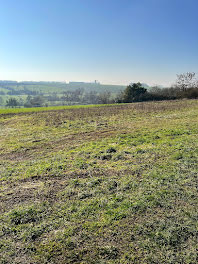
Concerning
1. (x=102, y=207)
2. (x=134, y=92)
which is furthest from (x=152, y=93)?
(x=102, y=207)

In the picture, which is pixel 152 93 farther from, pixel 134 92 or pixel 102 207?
pixel 102 207

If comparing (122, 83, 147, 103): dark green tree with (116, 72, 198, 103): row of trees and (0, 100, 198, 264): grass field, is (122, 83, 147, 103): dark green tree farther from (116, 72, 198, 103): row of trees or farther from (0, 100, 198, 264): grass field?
(0, 100, 198, 264): grass field

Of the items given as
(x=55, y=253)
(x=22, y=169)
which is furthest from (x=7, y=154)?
(x=55, y=253)

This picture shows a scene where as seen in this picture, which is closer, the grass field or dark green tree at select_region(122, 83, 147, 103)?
the grass field

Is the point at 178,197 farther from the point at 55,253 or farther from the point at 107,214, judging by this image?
the point at 55,253

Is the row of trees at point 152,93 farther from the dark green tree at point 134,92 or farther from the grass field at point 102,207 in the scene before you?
the grass field at point 102,207

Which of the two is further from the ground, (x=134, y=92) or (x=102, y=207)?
(x=134, y=92)

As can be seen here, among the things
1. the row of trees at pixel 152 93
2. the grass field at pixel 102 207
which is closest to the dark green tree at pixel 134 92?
the row of trees at pixel 152 93

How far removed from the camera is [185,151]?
9.01m

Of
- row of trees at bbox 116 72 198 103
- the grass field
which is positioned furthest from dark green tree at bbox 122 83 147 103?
the grass field

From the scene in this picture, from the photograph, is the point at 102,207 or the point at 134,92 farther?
the point at 134,92

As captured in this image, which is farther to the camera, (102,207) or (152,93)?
(152,93)

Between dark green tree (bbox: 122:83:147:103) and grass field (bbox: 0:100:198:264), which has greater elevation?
dark green tree (bbox: 122:83:147:103)

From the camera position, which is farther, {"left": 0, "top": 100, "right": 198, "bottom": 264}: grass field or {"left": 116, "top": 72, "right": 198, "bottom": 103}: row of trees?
{"left": 116, "top": 72, "right": 198, "bottom": 103}: row of trees
